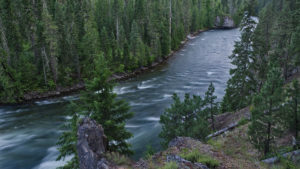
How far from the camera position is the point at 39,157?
20.0 meters

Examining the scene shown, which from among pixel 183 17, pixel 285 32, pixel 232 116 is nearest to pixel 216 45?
pixel 183 17

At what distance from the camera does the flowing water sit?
20.5 metres

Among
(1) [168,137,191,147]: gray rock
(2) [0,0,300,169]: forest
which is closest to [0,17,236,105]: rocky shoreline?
(2) [0,0,300,169]: forest

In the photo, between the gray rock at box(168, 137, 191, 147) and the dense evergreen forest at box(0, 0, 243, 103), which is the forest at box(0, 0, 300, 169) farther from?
the gray rock at box(168, 137, 191, 147)

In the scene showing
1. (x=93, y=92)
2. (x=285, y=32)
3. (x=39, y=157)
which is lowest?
(x=39, y=157)

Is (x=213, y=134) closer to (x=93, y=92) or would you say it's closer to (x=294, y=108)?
(x=294, y=108)

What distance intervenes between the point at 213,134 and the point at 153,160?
397 inches

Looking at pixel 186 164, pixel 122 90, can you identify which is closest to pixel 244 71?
pixel 186 164

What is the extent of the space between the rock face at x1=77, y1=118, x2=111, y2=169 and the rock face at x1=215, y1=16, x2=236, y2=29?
116339mm

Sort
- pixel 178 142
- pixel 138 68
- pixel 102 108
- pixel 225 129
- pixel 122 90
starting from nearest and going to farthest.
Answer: pixel 178 142, pixel 102 108, pixel 225 129, pixel 122 90, pixel 138 68

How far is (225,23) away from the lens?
377 ft

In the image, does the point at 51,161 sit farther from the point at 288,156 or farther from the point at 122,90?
the point at 122,90

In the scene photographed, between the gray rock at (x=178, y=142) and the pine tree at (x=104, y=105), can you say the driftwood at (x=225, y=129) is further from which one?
the pine tree at (x=104, y=105)

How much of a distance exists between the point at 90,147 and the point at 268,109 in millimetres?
10140
